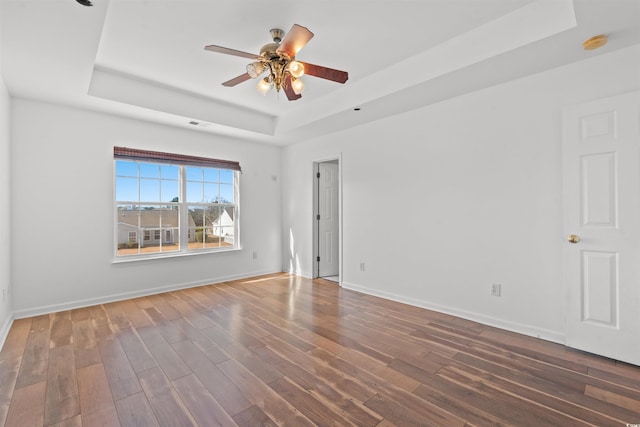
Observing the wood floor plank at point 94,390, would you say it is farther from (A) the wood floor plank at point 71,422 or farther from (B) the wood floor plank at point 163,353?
(B) the wood floor plank at point 163,353

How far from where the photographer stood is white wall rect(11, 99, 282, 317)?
340 cm

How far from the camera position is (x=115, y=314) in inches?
137

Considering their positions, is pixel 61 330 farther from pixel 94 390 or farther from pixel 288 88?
pixel 288 88

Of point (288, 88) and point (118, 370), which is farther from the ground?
point (288, 88)

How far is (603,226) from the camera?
2434 mm

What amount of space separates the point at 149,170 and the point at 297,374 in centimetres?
367

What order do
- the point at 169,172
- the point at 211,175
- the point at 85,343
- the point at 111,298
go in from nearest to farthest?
1. the point at 85,343
2. the point at 111,298
3. the point at 169,172
4. the point at 211,175

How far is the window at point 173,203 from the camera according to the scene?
4.16 metres

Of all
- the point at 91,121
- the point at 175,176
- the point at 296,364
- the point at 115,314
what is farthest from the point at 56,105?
the point at 296,364

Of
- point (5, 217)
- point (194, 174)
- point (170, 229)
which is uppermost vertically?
point (194, 174)

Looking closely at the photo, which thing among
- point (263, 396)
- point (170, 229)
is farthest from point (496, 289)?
point (170, 229)

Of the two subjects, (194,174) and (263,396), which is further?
(194,174)

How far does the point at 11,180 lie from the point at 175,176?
5.86 feet

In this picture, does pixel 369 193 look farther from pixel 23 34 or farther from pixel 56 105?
pixel 56 105
